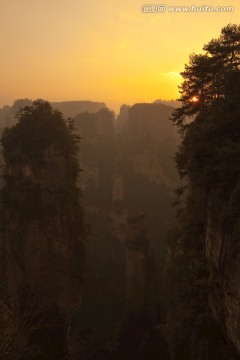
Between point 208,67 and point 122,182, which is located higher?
point 208,67

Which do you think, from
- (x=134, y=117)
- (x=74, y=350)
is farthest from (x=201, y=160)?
(x=134, y=117)

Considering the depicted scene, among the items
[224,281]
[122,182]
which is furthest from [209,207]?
[122,182]

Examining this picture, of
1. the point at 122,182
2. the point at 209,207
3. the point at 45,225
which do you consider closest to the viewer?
the point at 209,207

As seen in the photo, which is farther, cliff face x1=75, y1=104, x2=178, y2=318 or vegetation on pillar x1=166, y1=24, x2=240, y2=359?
cliff face x1=75, y1=104, x2=178, y2=318

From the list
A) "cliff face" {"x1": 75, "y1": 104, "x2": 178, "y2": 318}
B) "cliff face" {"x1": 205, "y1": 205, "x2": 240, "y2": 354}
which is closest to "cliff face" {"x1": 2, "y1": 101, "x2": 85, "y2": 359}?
"cliff face" {"x1": 75, "y1": 104, "x2": 178, "y2": 318}

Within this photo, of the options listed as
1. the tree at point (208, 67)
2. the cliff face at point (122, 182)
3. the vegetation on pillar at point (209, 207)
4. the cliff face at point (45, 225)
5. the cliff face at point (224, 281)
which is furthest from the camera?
the cliff face at point (122, 182)

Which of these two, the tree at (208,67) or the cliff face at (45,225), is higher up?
the tree at (208,67)

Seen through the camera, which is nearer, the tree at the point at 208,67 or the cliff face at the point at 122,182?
the tree at the point at 208,67

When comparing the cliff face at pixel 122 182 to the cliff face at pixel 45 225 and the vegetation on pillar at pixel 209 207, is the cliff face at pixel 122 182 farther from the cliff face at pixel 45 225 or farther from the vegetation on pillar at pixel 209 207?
the vegetation on pillar at pixel 209 207

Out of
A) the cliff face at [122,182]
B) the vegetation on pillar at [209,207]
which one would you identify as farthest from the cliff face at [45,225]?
the cliff face at [122,182]

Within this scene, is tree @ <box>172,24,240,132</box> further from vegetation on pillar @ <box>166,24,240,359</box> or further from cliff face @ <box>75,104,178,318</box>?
cliff face @ <box>75,104,178,318</box>

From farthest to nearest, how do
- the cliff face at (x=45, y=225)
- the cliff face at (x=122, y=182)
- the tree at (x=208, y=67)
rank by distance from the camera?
the cliff face at (x=122, y=182) → the cliff face at (x=45, y=225) → the tree at (x=208, y=67)

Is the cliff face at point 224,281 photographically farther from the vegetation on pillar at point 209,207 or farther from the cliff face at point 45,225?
the cliff face at point 45,225

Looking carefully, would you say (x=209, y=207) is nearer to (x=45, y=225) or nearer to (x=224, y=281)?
(x=224, y=281)
